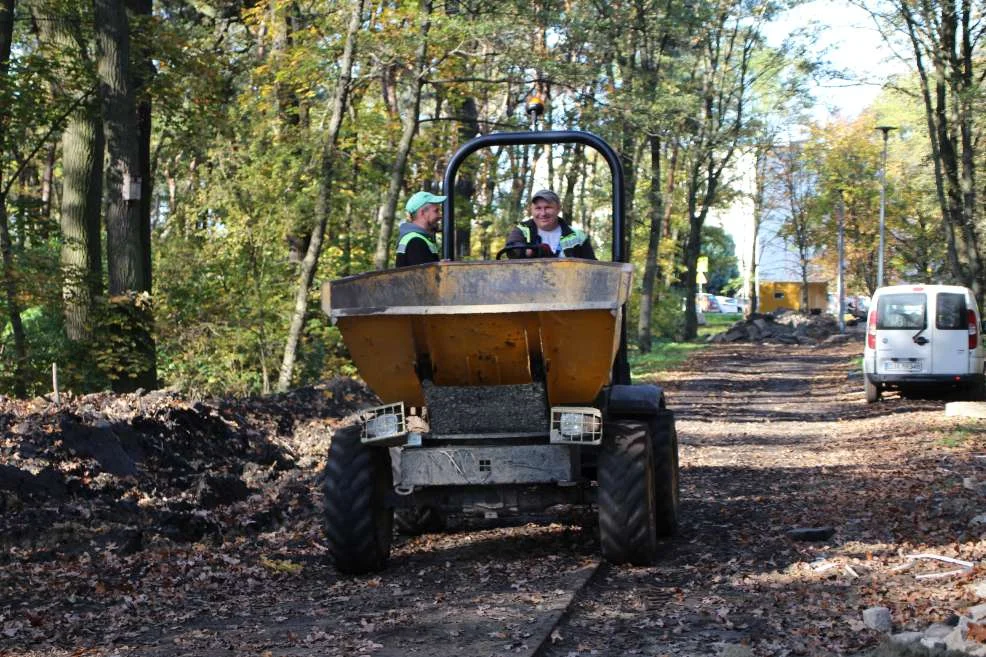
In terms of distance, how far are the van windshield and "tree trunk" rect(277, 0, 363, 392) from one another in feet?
33.3

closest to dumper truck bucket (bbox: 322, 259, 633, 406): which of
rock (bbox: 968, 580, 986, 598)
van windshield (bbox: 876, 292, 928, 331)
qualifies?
rock (bbox: 968, 580, 986, 598)

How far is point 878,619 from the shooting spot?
6.30 meters

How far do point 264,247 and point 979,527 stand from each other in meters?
15.3

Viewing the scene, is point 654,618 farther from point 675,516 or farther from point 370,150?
point 370,150

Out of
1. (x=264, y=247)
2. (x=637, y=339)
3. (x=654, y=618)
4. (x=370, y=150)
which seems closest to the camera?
(x=654, y=618)

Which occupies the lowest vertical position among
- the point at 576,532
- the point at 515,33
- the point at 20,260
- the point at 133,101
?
the point at 576,532

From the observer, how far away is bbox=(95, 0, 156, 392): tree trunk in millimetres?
17844

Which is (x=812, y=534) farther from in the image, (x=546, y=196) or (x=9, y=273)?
(x=9, y=273)

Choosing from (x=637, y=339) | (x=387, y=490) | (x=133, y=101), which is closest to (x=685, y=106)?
(x=133, y=101)

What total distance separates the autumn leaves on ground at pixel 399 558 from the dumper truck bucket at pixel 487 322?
1294mm

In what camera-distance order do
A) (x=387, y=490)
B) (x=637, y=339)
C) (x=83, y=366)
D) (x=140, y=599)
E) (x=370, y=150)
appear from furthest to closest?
1. (x=637, y=339)
2. (x=370, y=150)
3. (x=83, y=366)
4. (x=387, y=490)
5. (x=140, y=599)

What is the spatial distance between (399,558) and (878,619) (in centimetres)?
366

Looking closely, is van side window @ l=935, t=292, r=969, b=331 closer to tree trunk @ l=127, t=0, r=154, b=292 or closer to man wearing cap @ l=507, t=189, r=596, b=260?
tree trunk @ l=127, t=0, r=154, b=292

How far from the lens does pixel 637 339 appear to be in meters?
44.1
